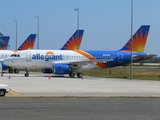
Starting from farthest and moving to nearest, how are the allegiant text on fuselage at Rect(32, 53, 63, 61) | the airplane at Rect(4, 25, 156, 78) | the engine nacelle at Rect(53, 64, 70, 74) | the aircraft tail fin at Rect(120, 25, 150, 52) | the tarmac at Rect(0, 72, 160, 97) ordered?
1. the aircraft tail fin at Rect(120, 25, 150, 52)
2. the allegiant text on fuselage at Rect(32, 53, 63, 61)
3. the airplane at Rect(4, 25, 156, 78)
4. the engine nacelle at Rect(53, 64, 70, 74)
5. the tarmac at Rect(0, 72, 160, 97)

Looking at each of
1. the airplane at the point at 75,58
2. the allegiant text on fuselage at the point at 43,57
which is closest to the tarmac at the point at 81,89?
the airplane at the point at 75,58

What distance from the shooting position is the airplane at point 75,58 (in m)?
51.7

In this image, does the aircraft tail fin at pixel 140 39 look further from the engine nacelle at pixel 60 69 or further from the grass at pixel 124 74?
the engine nacelle at pixel 60 69

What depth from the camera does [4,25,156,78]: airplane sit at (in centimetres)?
5172

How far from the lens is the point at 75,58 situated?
54219 mm

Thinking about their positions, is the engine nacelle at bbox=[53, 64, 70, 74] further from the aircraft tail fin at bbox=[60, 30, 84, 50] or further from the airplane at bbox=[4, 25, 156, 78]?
the aircraft tail fin at bbox=[60, 30, 84, 50]

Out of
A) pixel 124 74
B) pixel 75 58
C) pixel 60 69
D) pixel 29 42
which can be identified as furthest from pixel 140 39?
pixel 29 42

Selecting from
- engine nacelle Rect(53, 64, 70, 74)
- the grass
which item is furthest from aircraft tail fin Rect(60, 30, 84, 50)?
engine nacelle Rect(53, 64, 70, 74)

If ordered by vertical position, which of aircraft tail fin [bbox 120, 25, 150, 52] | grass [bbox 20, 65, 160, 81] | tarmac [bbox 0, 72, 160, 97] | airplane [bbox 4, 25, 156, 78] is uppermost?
aircraft tail fin [bbox 120, 25, 150, 52]

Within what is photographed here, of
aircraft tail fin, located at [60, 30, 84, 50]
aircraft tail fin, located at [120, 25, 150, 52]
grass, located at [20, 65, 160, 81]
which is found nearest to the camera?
grass, located at [20, 65, 160, 81]
